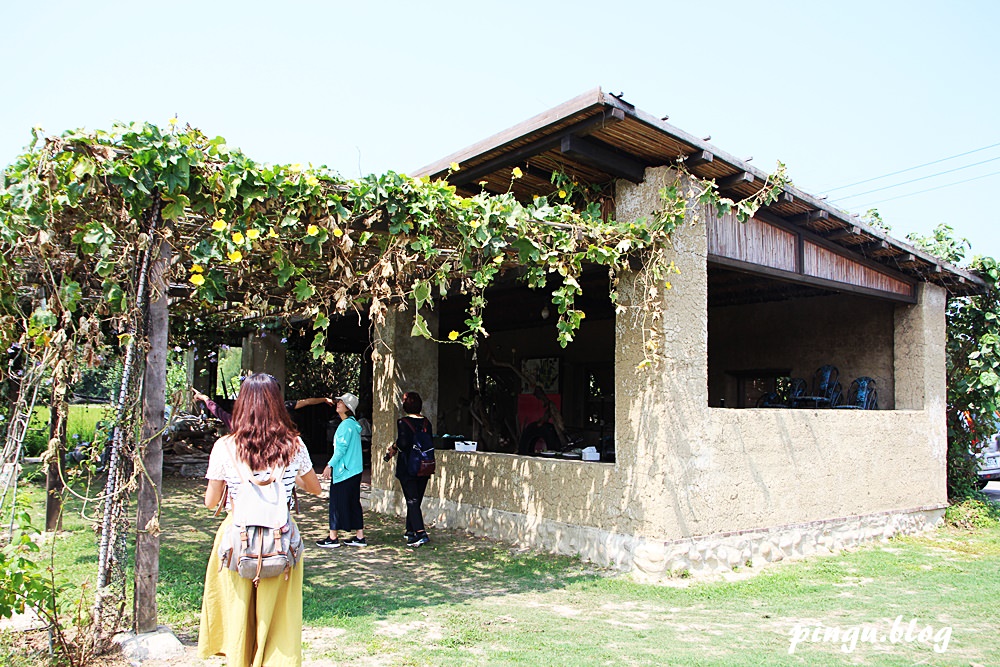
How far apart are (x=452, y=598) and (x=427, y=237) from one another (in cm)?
277

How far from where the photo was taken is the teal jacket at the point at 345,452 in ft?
26.4

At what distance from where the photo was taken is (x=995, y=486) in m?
16.1

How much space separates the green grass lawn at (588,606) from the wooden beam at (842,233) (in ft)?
11.0

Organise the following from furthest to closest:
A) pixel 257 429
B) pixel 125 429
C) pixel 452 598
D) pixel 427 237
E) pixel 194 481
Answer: pixel 194 481, pixel 452 598, pixel 427 237, pixel 125 429, pixel 257 429

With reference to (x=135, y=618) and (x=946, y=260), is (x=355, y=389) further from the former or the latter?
(x=135, y=618)

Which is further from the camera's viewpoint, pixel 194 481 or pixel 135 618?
pixel 194 481

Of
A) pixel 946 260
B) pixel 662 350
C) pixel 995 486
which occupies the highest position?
pixel 946 260

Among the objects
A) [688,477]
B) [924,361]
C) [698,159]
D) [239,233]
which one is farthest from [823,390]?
[239,233]

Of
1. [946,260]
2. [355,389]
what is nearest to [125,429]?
[946,260]

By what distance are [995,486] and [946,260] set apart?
887 cm

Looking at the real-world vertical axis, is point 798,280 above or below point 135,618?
above

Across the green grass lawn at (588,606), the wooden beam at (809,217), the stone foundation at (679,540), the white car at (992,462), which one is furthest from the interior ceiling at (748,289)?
the white car at (992,462)

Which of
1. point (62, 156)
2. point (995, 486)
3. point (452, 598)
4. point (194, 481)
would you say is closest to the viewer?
point (62, 156)

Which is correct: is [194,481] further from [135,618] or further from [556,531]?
[135,618]
